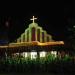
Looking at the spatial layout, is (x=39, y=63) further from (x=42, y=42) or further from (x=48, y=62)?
(x=42, y=42)

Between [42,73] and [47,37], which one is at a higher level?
[47,37]

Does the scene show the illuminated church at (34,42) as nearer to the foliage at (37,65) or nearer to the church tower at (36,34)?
the church tower at (36,34)

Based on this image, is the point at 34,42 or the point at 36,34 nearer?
the point at 34,42

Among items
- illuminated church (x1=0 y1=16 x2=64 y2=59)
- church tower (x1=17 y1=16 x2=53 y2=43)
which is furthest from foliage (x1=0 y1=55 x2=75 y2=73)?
church tower (x1=17 y1=16 x2=53 y2=43)

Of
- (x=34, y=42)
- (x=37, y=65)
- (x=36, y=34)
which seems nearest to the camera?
(x=37, y=65)

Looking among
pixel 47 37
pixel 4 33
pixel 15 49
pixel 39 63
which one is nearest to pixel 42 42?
pixel 47 37

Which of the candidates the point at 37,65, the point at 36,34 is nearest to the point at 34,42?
the point at 36,34

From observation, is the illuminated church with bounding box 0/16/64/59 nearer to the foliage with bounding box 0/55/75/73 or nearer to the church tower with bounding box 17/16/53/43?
the church tower with bounding box 17/16/53/43

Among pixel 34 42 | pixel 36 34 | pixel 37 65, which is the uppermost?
pixel 36 34

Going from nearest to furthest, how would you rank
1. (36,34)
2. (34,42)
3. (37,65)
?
1. (37,65)
2. (34,42)
3. (36,34)

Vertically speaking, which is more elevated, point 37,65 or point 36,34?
point 36,34

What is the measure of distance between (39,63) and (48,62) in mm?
762

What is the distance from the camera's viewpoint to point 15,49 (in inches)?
1262

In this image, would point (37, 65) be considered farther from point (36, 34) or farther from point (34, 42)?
point (36, 34)
